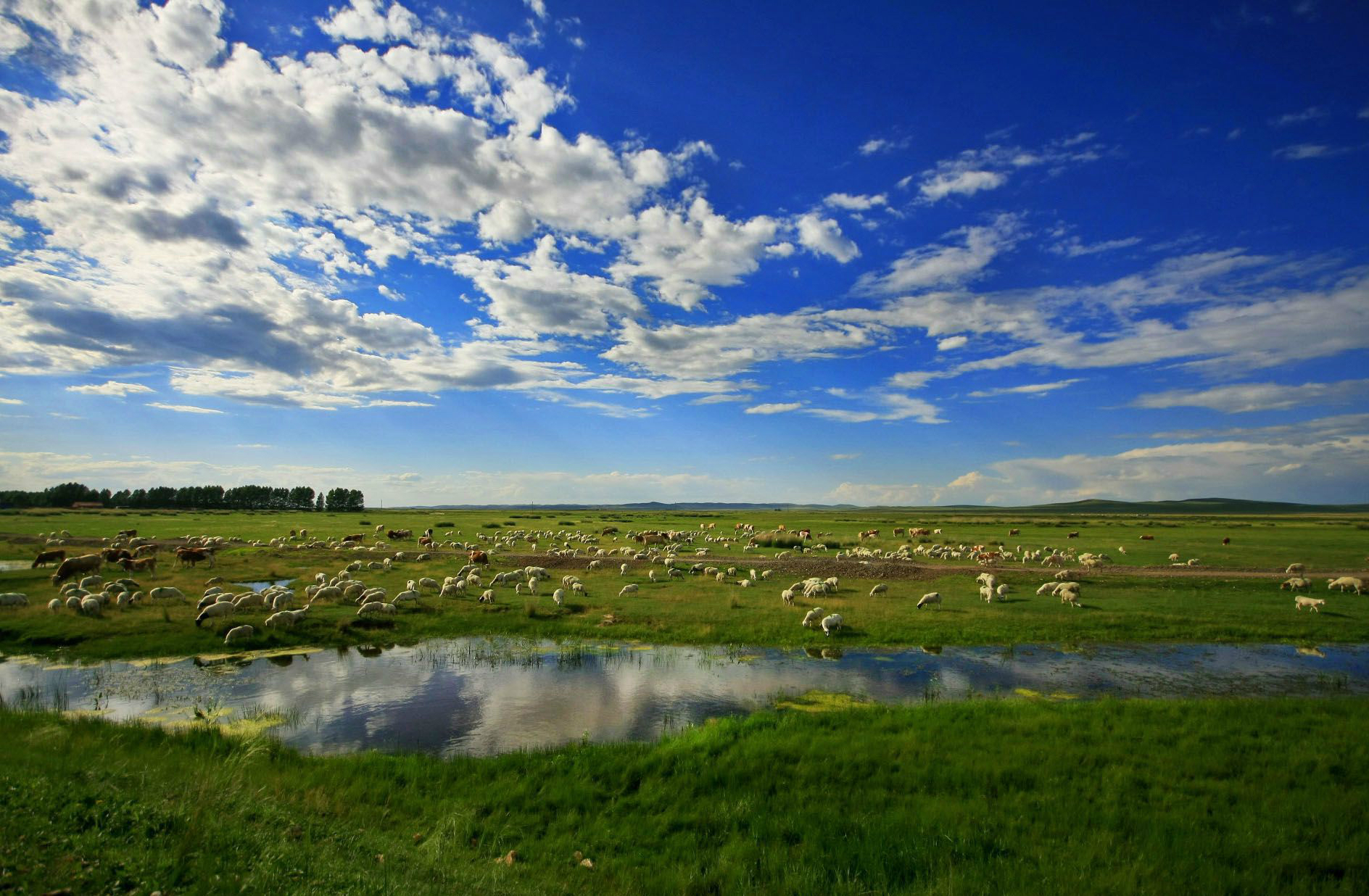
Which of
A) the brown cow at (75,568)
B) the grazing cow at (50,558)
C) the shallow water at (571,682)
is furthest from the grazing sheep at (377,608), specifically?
the grazing cow at (50,558)

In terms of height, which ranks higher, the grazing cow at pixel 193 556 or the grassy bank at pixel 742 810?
the grazing cow at pixel 193 556

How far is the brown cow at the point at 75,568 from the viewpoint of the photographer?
2944 cm

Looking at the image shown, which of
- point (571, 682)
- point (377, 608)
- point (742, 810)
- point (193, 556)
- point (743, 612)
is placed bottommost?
point (571, 682)

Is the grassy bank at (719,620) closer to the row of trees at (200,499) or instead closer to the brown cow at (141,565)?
the brown cow at (141,565)

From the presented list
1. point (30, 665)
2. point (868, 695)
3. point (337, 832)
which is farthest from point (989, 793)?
point (30, 665)

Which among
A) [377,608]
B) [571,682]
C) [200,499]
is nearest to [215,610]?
[377,608]

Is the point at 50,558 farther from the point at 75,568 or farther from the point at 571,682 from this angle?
the point at 571,682

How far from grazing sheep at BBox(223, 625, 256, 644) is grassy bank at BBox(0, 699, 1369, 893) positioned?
8.01m

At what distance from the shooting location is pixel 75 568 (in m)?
30.6

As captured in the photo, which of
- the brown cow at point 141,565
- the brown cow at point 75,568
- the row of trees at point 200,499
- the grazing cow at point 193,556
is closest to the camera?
the brown cow at point 75,568

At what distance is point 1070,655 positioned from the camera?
65.5 feet

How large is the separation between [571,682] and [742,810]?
28.0ft

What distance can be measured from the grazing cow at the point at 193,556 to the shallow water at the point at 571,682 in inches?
842

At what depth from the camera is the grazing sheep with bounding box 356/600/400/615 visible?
2370 cm
